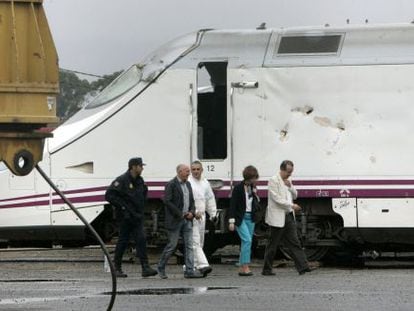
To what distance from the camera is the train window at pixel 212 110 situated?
16172 mm

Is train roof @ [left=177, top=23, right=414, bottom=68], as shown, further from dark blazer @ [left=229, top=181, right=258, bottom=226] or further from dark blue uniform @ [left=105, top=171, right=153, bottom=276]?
dark blue uniform @ [left=105, top=171, right=153, bottom=276]

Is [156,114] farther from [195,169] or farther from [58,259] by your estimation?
[58,259]

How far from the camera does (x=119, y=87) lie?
16844 millimetres

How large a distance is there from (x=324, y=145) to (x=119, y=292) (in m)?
5.14

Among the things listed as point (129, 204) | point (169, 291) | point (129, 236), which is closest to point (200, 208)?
point (129, 204)

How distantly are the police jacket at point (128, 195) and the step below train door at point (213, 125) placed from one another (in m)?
1.60

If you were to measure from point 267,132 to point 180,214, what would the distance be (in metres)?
2.47

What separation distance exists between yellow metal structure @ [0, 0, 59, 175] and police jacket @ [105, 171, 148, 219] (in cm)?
674

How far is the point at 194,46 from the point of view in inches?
650

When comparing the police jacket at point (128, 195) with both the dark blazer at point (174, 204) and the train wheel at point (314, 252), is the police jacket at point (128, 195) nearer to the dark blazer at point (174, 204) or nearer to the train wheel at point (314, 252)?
the dark blazer at point (174, 204)

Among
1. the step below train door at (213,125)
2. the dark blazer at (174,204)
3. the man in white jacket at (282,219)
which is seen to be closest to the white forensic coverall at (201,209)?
the dark blazer at (174,204)

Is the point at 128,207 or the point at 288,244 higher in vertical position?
the point at 128,207

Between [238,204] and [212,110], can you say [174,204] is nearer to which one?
[238,204]

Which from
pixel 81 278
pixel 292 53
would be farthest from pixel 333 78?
pixel 81 278
